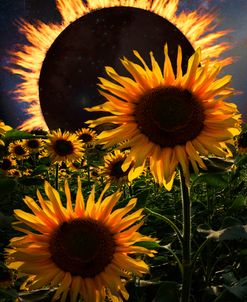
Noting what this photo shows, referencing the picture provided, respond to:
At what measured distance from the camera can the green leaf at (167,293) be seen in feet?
5.43

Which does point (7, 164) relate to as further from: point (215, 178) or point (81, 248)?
point (81, 248)

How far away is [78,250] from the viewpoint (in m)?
1.54

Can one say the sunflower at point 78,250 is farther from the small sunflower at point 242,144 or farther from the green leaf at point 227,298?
the small sunflower at point 242,144

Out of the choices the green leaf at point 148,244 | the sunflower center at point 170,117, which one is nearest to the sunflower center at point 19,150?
the sunflower center at point 170,117

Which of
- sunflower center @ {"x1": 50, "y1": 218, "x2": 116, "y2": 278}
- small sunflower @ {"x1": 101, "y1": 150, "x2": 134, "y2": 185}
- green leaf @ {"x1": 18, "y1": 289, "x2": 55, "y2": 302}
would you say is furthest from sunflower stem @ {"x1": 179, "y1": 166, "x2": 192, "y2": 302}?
small sunflower @ {"x1": 101, "y1": 150, "x2": 134, "y2": 185}

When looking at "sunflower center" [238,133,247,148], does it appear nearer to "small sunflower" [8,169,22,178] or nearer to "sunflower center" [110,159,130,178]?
"sunflower center" [110,159,130,178]

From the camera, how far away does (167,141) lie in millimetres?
1788

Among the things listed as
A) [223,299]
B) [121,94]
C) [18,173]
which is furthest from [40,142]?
[223,299]

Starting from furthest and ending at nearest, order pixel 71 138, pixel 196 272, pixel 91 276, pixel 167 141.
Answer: pixel 71 138 → pixel 196 272 → pixel 167 141 → pixel 91 276

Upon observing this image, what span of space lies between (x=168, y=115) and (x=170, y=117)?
0.5 inches

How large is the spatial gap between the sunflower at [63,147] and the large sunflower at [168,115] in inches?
131

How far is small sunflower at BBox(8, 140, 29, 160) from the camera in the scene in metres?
6.42

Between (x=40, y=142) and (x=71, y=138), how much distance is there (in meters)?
1.04

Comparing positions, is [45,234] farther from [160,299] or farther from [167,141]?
[167,141]
